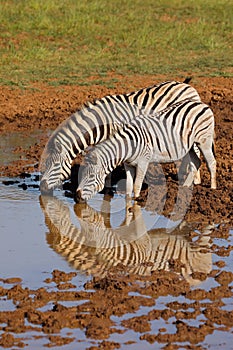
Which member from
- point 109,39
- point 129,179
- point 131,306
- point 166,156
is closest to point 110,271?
point 131,306

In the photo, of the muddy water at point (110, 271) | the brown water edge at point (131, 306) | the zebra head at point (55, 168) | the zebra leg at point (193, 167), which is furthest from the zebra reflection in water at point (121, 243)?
the zebra leg at point (193, 167)

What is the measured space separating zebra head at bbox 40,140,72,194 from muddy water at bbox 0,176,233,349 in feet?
0.53

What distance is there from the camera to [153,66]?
19734 mm

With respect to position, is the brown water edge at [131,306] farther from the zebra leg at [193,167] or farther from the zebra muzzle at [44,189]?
the zebra muzzle at [44,189]

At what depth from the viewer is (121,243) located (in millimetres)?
8438

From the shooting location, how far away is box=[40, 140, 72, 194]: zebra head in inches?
402

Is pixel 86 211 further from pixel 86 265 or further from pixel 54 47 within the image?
pixel 54 47

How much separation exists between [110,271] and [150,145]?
2.86 meters

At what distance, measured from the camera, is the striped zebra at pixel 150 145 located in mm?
9773

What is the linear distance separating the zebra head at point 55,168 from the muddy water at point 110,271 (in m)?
0.16

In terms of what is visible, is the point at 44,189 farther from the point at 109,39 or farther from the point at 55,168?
the point at 109,39

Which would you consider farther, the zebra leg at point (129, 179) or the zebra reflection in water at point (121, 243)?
the zebra leg at point (129, 179)

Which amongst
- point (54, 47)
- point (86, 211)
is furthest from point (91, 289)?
point (54, 47)

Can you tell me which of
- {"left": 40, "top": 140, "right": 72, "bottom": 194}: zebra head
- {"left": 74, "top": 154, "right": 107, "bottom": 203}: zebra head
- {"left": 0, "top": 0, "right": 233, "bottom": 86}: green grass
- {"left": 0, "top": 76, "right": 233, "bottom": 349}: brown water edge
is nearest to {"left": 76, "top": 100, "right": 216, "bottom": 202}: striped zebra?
{"left": 74, "top": 154, "right": 107, "bottom": 203}: zebra head
